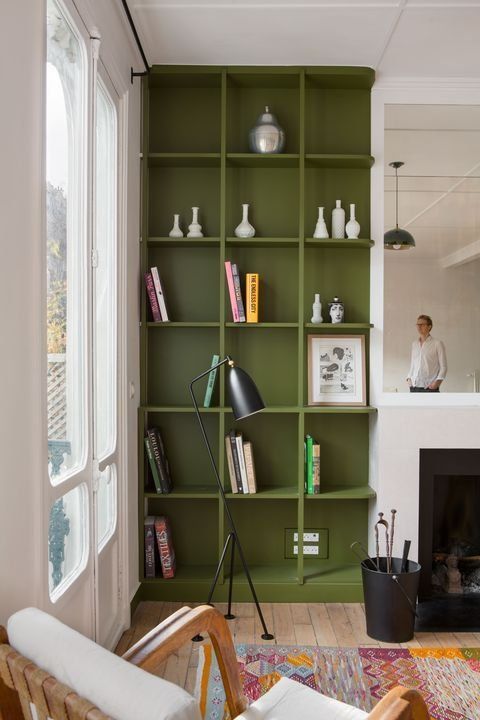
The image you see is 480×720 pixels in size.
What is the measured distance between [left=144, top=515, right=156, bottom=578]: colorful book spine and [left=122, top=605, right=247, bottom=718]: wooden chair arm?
176 centimetres

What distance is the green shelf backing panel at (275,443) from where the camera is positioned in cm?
394

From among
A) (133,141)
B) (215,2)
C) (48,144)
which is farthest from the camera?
(133,141)

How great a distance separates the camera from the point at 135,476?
359cm

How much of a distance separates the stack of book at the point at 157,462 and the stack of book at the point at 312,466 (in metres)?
0.76

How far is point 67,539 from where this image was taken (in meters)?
2.38

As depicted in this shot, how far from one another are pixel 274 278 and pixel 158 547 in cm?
161

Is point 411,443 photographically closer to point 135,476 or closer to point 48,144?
point 135,476

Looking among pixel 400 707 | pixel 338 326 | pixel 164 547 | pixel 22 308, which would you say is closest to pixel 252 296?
pixel 338 326

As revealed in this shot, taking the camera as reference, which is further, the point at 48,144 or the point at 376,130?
the point at 376,130

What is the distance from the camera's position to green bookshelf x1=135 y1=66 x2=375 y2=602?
390 centimetres

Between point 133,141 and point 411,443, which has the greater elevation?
point 133,141

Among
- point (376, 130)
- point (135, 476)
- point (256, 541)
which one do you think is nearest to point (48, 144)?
point (135, 476)

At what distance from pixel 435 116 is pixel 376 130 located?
1.07ft

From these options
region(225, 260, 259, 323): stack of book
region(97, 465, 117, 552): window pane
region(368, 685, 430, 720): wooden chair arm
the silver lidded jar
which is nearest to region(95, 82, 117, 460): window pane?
region(97, 465, 117, 552): window pane
